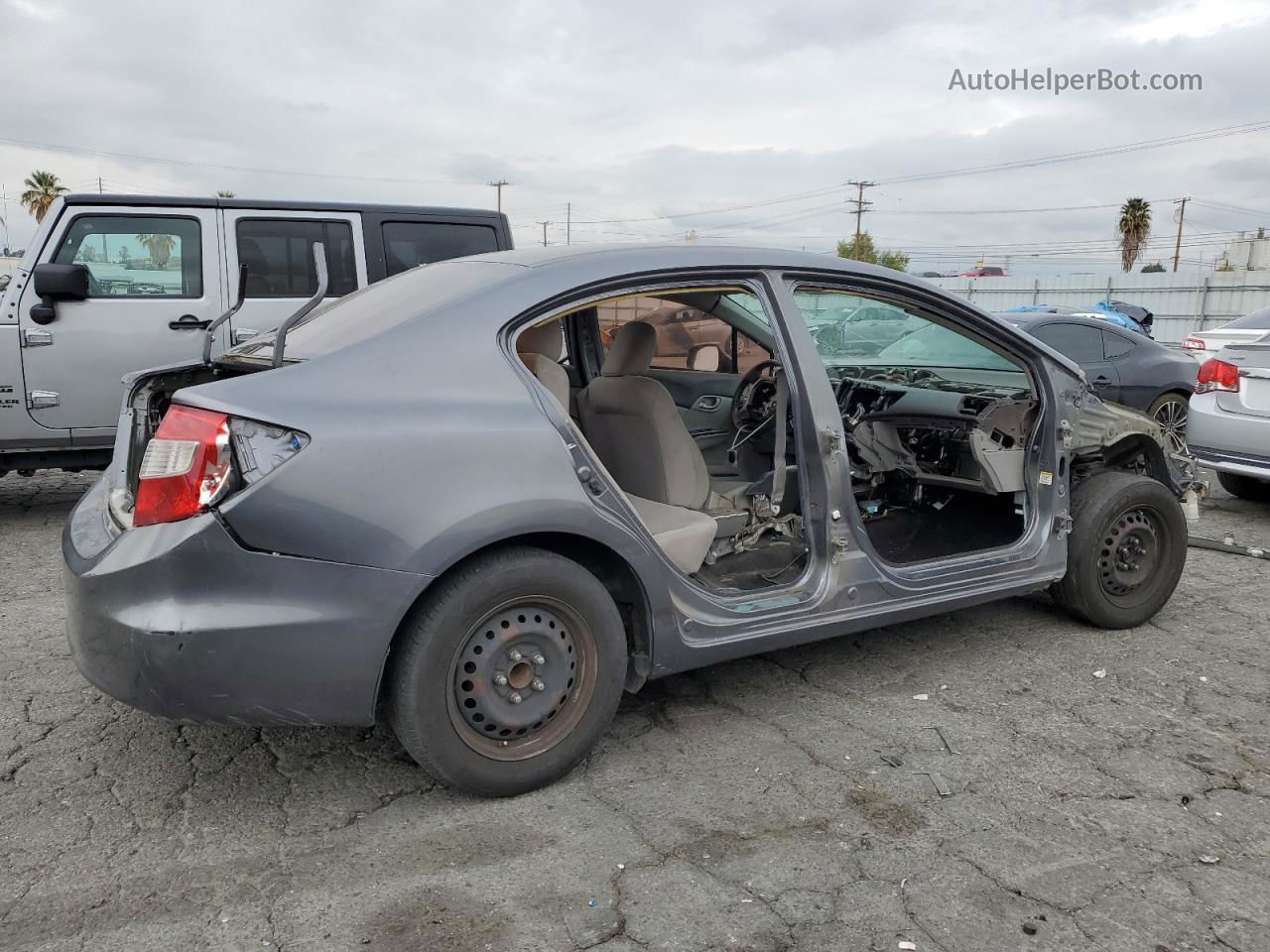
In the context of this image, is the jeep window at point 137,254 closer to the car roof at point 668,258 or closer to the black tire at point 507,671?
the car roof at point 668,258

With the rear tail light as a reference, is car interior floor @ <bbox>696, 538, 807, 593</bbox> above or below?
below

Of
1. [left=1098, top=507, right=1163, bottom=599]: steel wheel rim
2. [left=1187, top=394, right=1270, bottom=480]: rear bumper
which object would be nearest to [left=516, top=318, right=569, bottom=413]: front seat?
[left=1098, top=507, right=1163, bottom=599]: steel wheel rim

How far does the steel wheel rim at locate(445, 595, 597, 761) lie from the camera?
9.34 feet

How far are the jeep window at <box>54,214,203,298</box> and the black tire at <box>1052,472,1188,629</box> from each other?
17.9 feet

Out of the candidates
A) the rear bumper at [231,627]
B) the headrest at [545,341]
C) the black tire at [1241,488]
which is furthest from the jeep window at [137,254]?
the black tire at [1241,488]

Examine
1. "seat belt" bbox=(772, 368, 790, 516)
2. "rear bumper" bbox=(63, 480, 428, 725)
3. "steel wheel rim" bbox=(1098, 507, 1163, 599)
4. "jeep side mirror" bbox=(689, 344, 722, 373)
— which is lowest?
"steel wheel rim" bbox=(1098, 507, 1163, 599)

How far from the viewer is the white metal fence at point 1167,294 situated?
28453 millimetres

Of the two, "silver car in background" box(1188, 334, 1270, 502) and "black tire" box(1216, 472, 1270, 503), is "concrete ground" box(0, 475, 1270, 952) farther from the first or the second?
"black tire" box(1216, 472, 1270, 503)

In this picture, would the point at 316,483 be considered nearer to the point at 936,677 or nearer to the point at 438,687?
the point at 438,687

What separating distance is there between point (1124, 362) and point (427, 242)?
262 inches

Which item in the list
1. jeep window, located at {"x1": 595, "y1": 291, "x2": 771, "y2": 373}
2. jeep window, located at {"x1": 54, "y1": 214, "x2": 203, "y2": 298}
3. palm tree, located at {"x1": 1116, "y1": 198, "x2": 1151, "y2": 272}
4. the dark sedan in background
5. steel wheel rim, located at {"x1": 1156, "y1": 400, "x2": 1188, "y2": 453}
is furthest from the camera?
palm tree, located at {"x1": 1116, "y1": 198, "x2": 1151, "y2": 272}

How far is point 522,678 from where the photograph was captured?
292cm

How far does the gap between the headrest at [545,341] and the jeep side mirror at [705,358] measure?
39.8 inches

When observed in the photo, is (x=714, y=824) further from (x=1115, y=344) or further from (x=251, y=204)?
(x=1115, y=344)
